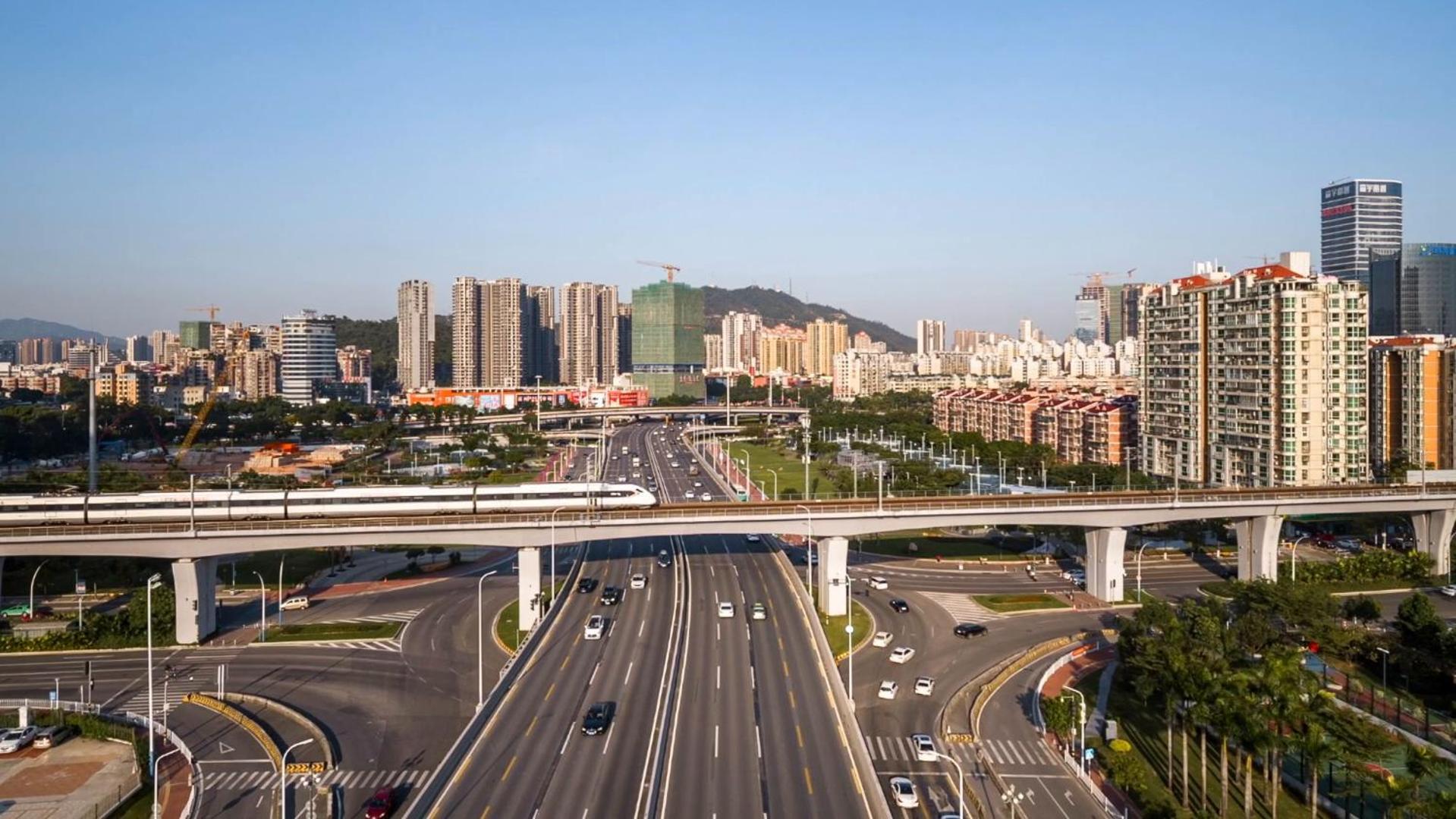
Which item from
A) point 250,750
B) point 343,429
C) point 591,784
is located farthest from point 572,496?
point 343,429

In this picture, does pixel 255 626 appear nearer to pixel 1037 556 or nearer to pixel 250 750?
pixel 250 750

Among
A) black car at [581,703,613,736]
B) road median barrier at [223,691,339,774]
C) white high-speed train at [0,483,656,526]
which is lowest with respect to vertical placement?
road median barrier at [223,691,339,774]

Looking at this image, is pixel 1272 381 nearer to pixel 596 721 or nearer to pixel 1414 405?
pixel 1414 405

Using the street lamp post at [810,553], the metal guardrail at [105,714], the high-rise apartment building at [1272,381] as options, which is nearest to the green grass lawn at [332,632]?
the metal guardrail at [105,714]

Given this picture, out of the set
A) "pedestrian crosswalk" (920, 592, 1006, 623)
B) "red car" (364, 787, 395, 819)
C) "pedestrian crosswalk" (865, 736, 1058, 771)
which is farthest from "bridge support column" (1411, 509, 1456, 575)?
"red car" (364, 787, 395, 819)

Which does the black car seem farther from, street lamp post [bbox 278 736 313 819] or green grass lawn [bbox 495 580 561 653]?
green grass lawn [bbox 495 580 561 653]

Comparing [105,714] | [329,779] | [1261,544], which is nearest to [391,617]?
[105,714]
